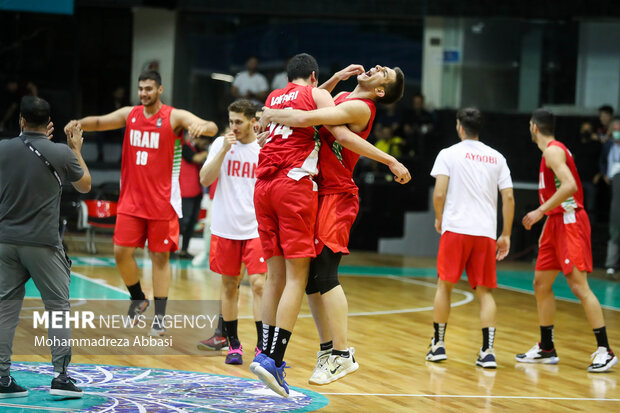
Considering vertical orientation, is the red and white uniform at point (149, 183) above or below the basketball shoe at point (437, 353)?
above

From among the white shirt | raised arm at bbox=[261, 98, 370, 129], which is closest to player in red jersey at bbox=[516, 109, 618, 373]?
raised arm at bbox=[261, 98, 370, 129]

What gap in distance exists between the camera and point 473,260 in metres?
7.16

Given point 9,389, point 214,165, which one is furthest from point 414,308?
point 9,389

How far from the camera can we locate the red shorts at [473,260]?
709 cm

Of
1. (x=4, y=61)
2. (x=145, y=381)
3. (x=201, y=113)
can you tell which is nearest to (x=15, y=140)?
(x=145, y=381)

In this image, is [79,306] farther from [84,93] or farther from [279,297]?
[84,93]

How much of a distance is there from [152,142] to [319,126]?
2.43 m

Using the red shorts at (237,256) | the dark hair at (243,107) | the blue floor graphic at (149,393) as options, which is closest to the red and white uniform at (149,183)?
the red shorts at (237,256)

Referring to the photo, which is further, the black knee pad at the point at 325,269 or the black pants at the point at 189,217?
the black pants at the point at 189,217

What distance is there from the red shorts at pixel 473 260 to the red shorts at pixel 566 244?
1.77ft

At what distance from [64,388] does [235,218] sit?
2043 mm

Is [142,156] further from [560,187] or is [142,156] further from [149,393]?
[560,187]

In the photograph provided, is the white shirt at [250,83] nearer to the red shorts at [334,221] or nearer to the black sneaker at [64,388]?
the red shorts at [334,221]

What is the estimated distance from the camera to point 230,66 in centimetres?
2086
